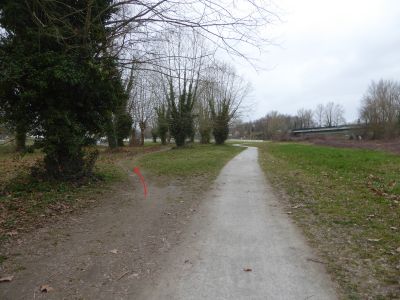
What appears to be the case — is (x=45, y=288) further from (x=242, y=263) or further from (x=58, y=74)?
(x=58, y=74)

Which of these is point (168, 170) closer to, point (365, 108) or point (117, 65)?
point (117, 65)

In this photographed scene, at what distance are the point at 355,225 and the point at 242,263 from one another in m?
2.87

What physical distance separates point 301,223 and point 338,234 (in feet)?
2.80

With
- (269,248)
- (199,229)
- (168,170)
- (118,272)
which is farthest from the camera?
(168,170)

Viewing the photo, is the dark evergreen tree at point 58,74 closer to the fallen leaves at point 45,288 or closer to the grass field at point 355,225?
the fallen leaves at point 45,288

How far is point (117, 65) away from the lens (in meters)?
10.3

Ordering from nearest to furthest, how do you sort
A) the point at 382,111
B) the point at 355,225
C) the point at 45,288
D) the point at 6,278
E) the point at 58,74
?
the point at 45,288, the point at 6,278, the point at 355,225, the point at 58,74, the point at 382,111

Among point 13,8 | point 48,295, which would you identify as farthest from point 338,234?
point 13,8

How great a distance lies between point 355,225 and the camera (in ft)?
20.5

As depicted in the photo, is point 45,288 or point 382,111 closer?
point 45,288

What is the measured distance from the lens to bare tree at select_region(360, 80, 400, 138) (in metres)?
61.5

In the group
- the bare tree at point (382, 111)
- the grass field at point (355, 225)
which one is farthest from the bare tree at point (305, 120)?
the grass field at point (355, 225)

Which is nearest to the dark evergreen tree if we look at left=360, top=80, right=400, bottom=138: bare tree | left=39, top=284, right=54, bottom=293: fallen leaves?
left=39, top=284, right=54, bottom=293: fallen leaves

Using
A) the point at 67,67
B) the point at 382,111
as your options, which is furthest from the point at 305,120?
the point at 67,67
